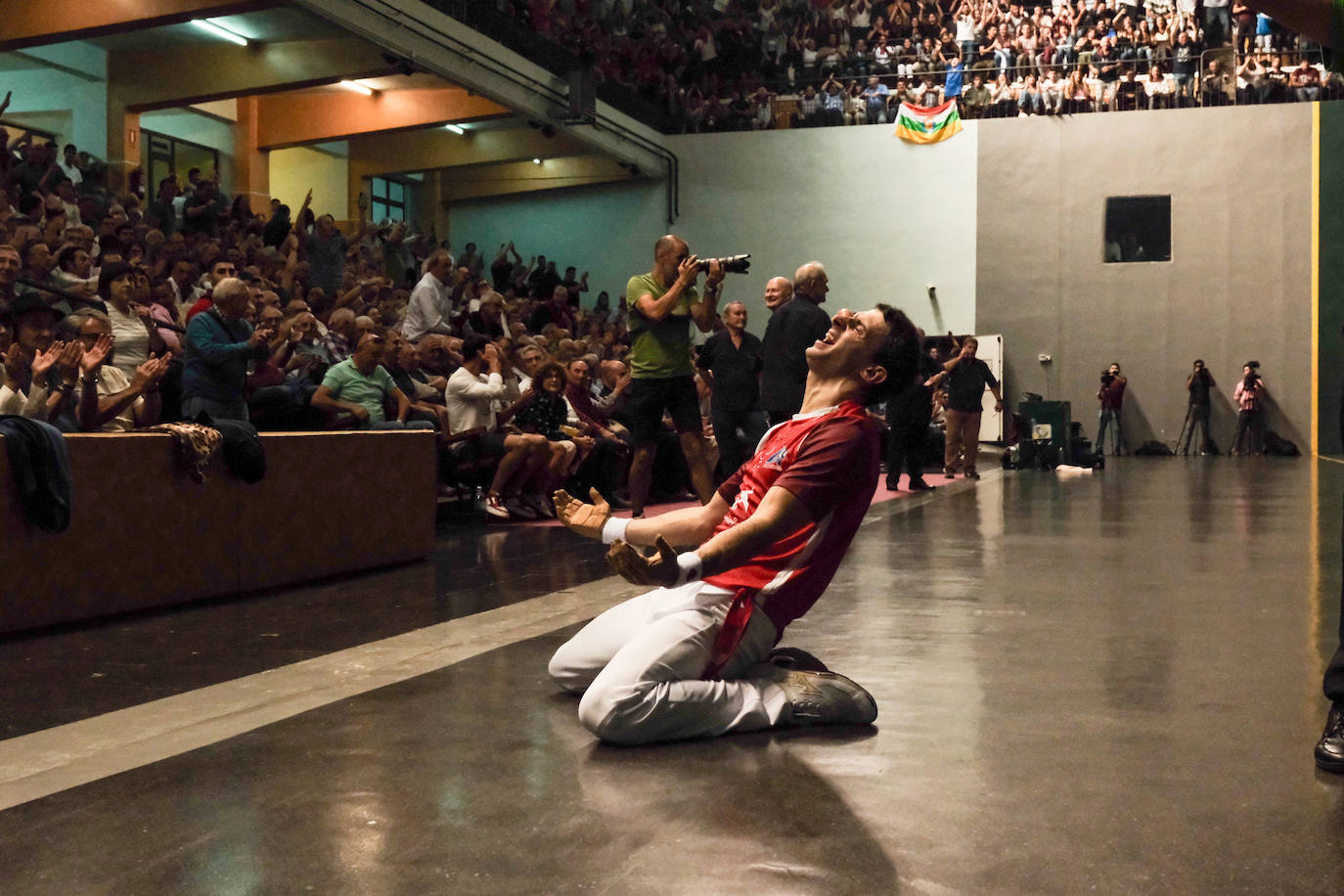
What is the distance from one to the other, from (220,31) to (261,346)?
1106 centimetres

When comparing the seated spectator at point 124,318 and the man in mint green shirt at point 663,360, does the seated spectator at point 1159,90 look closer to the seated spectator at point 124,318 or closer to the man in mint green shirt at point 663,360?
the man in mint green shirt at point 663,360

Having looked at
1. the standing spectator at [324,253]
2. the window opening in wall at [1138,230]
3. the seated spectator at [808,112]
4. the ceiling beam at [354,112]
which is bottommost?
the standing spectator at [324,253]

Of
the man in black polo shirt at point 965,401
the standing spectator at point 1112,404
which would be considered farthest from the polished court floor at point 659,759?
the standing spectator at point 1112,404

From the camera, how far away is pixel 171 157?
18219 millimetres

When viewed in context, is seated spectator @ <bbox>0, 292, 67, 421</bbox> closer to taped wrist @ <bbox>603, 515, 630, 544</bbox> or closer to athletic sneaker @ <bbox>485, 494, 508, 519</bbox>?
taped wrist @ <bbox>603, 515, 630, 544</bbox>

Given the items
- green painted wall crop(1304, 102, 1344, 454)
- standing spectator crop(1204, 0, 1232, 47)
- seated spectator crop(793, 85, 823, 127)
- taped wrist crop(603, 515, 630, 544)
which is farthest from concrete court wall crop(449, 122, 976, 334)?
taped wrist crop(603, 515, 630, 544)

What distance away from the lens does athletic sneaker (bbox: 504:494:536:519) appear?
933cm

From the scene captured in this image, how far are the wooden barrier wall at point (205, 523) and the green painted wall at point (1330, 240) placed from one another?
19.8m

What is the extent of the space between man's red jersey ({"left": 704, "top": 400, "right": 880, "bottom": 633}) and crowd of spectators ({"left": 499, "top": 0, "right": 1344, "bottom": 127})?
778 inches

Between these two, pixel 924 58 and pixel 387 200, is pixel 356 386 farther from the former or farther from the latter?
pixel 924 58

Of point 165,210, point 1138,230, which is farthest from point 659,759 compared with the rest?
point 1138,230

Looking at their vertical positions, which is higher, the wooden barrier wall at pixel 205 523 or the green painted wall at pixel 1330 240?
the green painted wall at pixel 1330 240

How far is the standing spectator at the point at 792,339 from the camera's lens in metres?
8.26

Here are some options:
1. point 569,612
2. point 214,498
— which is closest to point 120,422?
point 214,498
